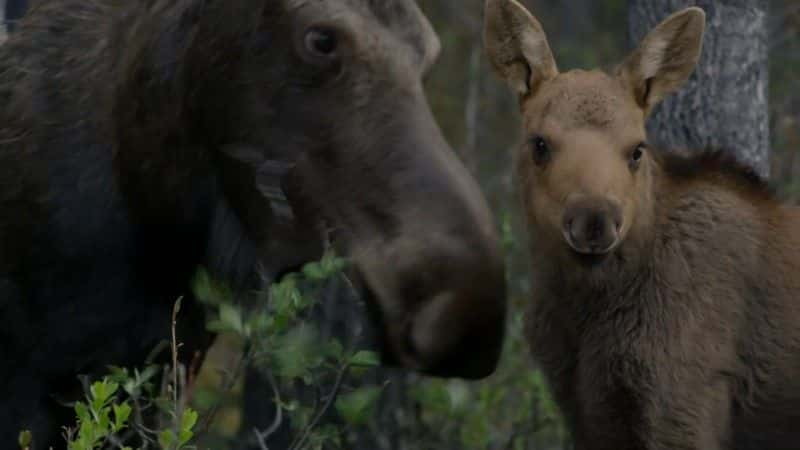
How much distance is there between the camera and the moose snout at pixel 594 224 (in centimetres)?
503

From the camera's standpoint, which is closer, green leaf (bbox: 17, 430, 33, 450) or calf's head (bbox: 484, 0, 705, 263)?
green leaf (bbox: 17, 430, 33, 450)

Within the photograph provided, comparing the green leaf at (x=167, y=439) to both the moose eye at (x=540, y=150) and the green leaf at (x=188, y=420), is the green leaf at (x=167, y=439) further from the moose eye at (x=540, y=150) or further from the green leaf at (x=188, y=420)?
the moose eye at (x=540, y=150)

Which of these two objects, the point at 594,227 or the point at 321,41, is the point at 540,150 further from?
the point at 321,41

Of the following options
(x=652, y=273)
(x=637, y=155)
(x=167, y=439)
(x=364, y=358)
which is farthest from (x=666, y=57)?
(x=167, y=439)

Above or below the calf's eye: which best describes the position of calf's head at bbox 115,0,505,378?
above

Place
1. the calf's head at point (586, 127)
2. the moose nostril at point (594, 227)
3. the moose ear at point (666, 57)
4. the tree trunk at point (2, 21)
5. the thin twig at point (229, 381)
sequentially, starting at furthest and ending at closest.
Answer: the moose ear at point (666, 57) → the calf's head at point (586, 127) → the moose nostril at point (594, 227) → the tree trunk at point (2, 21) → the thin twig at point (229, 381)

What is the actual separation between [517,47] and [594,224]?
1173mm

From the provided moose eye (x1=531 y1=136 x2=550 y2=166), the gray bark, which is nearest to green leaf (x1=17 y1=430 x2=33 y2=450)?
moose eye (x1=531 y1=136 x2=550 y2=166)

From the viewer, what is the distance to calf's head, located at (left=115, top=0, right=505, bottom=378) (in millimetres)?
3381

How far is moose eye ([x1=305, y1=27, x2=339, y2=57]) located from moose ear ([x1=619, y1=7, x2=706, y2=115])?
7.65ft

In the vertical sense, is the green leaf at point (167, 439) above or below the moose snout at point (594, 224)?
above

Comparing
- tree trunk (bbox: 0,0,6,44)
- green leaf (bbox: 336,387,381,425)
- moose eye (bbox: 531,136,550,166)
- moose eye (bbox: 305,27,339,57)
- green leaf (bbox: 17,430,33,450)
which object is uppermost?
tree trunk (bbox: 0,0,6,44)

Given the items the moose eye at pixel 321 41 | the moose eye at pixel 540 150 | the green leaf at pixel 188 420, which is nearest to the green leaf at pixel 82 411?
the green leaf at pixel 188 420

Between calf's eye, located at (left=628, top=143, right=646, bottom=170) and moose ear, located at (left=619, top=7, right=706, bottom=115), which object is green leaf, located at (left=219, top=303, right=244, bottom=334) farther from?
moose ear, located at (left=619, top=7, right=706, bottom=115)
